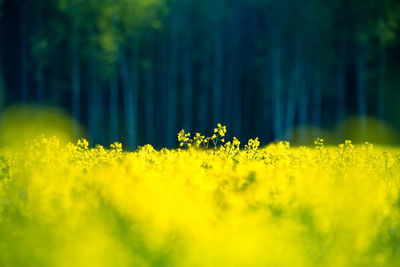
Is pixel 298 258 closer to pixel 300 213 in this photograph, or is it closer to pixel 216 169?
pixel 300 213

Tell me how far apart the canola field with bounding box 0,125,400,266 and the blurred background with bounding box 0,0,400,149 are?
24.7 metres

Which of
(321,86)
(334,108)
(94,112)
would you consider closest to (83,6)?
(94,112)

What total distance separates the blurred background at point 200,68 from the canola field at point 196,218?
2473 cm

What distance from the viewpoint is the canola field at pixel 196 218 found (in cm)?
429

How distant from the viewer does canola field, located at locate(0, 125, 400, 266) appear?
4.29m

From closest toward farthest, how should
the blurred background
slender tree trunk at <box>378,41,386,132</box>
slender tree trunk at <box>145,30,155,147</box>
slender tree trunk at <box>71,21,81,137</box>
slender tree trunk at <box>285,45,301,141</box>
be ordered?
1. slender tree trunk at <box>378,41,386,132</box>
2. the blurred background
3. slender tree trunk at <box>71,21,81,137</box>
4. slender tree trunk at <box>285,45,301,141</box>
5. slender tree trunk at <box>145,30,155,147</box>

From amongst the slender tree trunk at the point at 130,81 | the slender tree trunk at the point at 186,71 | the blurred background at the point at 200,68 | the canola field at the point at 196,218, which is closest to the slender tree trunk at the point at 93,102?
the blurred background at the point at 200,68

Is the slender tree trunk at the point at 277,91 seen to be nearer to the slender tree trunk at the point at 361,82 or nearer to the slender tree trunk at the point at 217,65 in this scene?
the slender tree trunk at the point at 217,65

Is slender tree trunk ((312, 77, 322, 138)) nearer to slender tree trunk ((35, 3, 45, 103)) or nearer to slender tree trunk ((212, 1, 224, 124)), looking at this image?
slender tree trunk ((212, 1, 224, 124))

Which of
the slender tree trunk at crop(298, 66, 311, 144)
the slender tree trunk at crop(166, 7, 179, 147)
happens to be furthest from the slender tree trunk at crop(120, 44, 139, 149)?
the slender tree trunk at crop(298, 66, 311, 144)

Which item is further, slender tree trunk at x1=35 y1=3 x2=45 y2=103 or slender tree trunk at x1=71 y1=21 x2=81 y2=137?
slender tree trunk at x1=35 y1=3 x2=45 y2=103

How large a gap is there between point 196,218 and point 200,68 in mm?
32475

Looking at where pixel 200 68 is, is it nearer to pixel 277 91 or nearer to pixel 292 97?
pixel 277 91

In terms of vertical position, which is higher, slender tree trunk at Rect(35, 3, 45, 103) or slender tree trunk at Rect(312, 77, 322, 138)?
slender tree trunk at Rect(35, 3, 45, 103)
